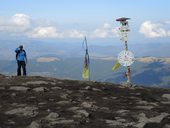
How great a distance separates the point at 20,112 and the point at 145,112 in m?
6.59

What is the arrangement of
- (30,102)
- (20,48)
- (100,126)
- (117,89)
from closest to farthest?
(100,126) < (30,102) < (117,89) < (20,48)

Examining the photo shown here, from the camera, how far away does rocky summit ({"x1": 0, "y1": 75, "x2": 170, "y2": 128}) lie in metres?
16.9

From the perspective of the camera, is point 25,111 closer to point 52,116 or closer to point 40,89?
point 52,116

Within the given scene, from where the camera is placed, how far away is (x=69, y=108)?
1970 centimetres

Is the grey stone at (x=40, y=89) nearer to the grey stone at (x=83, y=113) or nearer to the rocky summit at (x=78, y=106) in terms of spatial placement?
the rocky summit at (x=78, y=106)

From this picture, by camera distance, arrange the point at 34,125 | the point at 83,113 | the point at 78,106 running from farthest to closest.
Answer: the point at 78,106
the point at 83,113
the point at 34,125

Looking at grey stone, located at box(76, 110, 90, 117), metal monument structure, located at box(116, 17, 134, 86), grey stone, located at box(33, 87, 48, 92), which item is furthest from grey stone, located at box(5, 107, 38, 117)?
metal monument structure, located at box(116, 17, 134, 86)

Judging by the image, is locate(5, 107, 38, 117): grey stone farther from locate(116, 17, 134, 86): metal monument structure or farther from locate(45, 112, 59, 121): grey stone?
locate(116, 17, 134, 86): metal monument structure

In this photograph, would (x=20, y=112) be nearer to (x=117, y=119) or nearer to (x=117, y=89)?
(x=117, y=119)

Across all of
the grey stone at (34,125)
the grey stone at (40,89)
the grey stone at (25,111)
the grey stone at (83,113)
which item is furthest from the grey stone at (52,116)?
the grey stone at (40,89)

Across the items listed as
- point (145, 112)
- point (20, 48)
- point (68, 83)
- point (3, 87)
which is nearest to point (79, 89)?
point (68, 83)

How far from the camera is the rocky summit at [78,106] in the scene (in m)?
16.9

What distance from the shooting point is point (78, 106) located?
66.2ft

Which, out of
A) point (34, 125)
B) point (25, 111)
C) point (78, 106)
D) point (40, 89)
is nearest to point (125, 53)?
point (40, 89)
